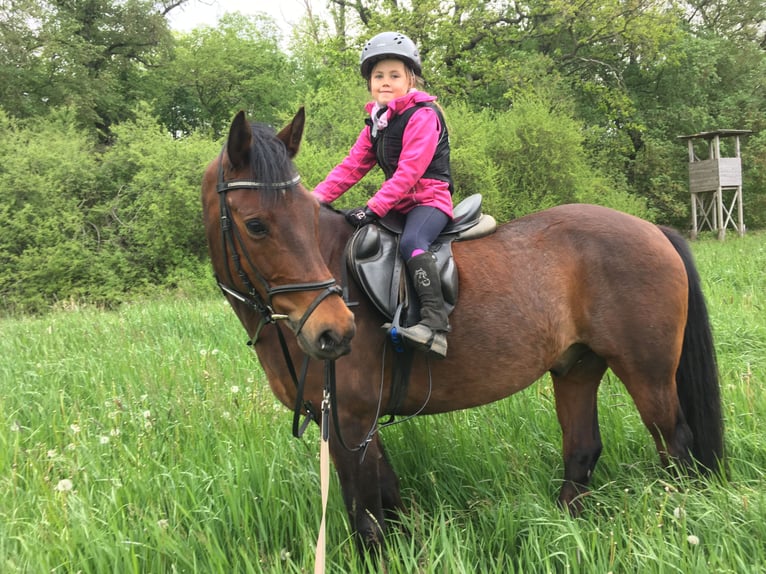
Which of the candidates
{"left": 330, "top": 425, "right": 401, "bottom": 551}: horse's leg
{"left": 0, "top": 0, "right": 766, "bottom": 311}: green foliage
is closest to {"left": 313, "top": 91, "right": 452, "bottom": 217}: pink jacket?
{"left": 330, "top": 425, "right": 401, "bottom": 551}: horse's leg

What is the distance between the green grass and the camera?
6.89ft

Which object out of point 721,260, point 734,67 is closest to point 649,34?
point 734,67

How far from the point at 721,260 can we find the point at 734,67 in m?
23.6

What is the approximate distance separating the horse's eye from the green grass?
1308 millimetres

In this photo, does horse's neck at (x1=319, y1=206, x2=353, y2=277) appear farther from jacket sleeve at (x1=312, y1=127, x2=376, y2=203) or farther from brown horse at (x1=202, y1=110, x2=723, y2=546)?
jacket sleeve at (x1=312, y1=127, x2=376, y2=203)

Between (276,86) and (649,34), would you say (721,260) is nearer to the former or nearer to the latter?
(649,34)

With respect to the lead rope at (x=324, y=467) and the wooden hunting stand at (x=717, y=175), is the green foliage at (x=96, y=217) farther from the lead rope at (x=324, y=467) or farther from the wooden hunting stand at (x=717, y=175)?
the wooden hunting stand at (x=717, y=175)

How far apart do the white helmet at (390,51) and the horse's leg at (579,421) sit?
198cm

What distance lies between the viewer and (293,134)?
7.47 ft

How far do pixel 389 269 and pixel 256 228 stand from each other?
73 cm

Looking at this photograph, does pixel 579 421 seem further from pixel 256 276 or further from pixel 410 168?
pixel 256 276

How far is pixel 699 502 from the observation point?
7.71 feet

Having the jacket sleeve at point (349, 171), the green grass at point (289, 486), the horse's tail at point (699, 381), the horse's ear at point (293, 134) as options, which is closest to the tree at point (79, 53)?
the green grass at point (289, 486)

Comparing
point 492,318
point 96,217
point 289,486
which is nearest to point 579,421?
point 492,318
